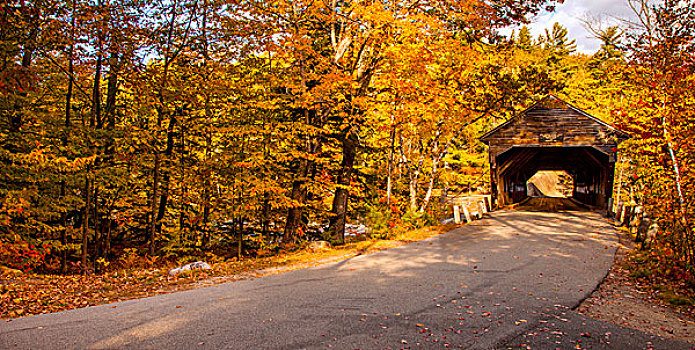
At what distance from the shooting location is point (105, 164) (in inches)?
387

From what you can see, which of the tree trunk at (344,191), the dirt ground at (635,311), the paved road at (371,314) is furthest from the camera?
the tree trunk at (344,191)

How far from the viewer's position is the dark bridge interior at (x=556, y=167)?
1997 centimetres

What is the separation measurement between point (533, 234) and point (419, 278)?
647 centimetres

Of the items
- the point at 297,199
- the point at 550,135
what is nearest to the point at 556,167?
the point at 550,135

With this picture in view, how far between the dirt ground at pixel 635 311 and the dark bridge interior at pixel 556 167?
1249 cm

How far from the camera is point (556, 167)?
3158 cm

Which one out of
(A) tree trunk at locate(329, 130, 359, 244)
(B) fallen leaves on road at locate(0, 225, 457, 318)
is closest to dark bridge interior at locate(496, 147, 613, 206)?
(A) tree trunk at locate(329, 130, 359, 244)

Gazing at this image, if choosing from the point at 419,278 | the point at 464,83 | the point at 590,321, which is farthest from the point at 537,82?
the point at 590,321

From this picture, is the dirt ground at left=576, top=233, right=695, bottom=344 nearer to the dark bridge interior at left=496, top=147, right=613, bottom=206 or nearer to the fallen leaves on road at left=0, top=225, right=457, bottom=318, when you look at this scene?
the fallen leaves on road at left=0, top=225, right=457, bottom=318

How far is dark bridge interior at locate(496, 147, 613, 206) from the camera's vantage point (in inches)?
786

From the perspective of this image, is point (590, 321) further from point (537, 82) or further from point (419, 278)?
point (537, 82)

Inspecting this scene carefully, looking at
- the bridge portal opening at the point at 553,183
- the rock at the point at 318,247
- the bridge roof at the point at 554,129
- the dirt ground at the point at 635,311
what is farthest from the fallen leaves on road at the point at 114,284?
the bridge portal opening at the point at 553,183

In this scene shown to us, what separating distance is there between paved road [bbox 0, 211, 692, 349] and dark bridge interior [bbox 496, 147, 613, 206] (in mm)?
12690

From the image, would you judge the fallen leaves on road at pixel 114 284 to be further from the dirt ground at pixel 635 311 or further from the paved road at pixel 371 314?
the dirt ground at pixel 635 311
